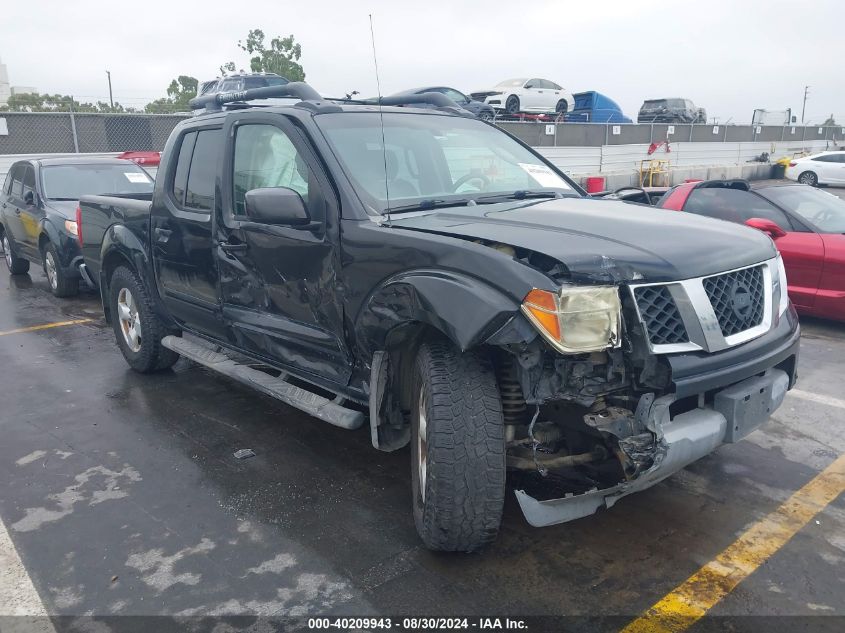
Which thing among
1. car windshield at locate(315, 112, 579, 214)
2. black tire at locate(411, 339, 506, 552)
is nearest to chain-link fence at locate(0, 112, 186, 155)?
car windshield at locate(315, 112, 579, 214)

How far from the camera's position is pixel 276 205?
3498 mm

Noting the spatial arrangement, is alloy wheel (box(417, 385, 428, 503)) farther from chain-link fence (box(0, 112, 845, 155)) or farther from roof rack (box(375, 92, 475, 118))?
chain-link fence (box(0, 112, 845, 155))

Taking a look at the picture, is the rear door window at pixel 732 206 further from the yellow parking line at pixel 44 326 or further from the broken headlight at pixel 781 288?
the yellow parking line at pixel 44 326

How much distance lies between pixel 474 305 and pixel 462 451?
58cm

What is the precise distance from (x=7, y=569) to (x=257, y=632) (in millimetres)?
1276

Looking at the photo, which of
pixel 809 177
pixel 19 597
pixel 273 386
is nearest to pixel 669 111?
pixel 809 177

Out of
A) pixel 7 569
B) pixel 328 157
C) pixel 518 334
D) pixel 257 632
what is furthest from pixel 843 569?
pixel 7 569

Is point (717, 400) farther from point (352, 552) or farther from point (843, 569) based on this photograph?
point (352, 552)

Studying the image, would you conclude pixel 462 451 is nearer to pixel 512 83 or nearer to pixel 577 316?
pixel 577 316

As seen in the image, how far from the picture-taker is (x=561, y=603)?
9.22 feet

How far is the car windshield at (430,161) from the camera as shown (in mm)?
3723

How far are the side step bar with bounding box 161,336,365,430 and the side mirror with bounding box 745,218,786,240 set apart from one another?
477 centimetres

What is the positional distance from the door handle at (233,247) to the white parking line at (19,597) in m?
1.90

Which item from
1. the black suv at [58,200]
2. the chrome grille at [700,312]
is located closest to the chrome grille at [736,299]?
the chrome grille at [700,312]
